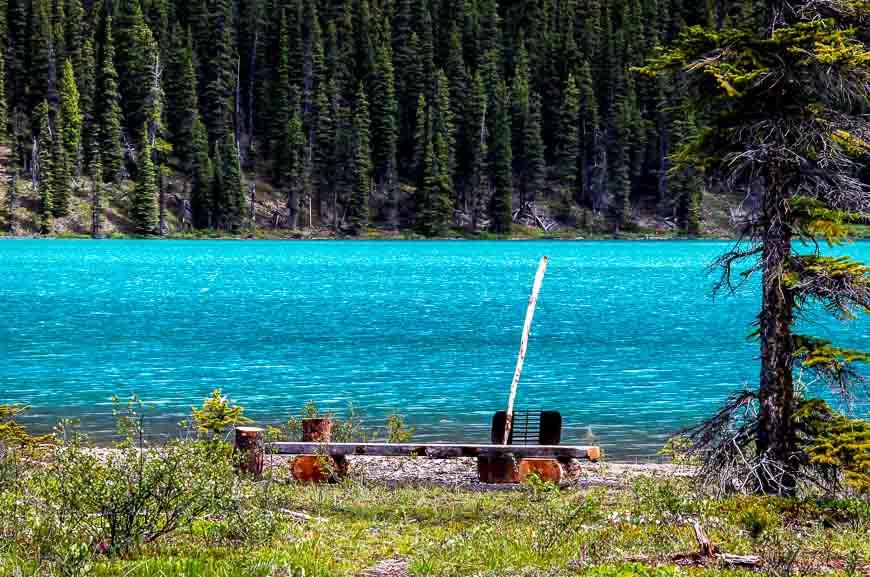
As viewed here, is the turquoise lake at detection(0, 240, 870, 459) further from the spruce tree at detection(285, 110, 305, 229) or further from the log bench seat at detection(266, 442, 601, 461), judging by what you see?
the spruce tree at detection(285, 110, 305, 229)

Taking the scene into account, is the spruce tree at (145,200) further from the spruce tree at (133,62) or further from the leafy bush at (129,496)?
the leafy bush at (129,496)

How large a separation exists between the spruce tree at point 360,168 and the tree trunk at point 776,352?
132 m

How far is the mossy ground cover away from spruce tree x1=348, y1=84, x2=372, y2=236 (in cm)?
13226

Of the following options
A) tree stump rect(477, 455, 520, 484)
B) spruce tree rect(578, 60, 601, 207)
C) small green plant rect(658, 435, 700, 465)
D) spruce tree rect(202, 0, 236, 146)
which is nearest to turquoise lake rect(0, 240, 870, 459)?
small green plant rect(658, 435, 700, 465)

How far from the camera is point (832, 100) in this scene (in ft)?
44.5

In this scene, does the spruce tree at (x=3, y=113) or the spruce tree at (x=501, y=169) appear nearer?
the spruce tree at (x=3, y=113)

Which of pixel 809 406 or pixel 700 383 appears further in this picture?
pixel 700 383

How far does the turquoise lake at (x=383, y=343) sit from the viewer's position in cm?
2755

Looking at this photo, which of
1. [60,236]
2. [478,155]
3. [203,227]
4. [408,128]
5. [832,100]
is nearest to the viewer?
[832,100]

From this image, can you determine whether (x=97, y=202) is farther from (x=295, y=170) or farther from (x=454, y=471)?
(x=454, y=471)

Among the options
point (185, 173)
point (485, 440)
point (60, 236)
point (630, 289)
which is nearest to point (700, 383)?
point (485, 440)

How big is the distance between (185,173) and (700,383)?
11940 cm

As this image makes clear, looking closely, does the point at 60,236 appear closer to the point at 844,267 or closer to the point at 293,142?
the point at 293,142

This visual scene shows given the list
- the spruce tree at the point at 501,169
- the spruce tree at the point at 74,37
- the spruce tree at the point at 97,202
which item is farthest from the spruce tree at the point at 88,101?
the spruce tree at the point at 501,169
